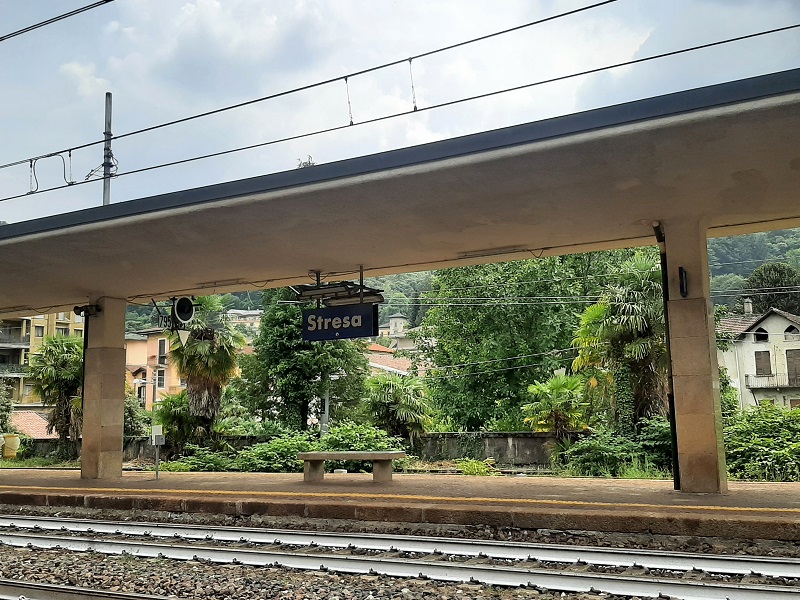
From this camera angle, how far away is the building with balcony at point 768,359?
156 feet

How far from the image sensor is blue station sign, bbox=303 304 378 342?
1341 cm

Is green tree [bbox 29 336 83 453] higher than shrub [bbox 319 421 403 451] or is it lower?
higher

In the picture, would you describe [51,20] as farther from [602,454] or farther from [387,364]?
[387,364]

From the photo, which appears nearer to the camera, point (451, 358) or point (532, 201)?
point (532, 201)

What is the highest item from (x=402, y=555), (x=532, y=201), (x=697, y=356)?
(x=532, y=201)

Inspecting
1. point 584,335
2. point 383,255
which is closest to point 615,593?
point 383,255

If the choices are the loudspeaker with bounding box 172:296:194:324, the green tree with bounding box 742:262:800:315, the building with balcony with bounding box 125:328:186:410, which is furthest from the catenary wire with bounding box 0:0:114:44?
the green tree with bounding box 742:262:800:315

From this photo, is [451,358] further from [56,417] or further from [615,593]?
[615,593]

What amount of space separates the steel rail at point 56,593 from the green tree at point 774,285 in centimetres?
5650

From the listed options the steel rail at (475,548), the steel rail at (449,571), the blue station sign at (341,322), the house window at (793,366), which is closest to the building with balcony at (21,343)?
the house window at (793,366)

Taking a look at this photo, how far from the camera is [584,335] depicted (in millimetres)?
20016

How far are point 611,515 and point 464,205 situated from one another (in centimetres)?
455

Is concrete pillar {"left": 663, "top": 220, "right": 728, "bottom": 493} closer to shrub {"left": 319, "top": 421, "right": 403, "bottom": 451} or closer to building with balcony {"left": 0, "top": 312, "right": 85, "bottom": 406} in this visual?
shrub {"left": 319, "top": 421, "right": 403, "bottom": 451}

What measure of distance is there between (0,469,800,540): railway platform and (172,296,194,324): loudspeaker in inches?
147
